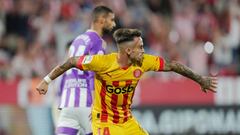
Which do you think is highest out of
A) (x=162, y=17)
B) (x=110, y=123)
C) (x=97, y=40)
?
(x=162, y=17)

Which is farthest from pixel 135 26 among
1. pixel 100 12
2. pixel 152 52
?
pixel 100 12

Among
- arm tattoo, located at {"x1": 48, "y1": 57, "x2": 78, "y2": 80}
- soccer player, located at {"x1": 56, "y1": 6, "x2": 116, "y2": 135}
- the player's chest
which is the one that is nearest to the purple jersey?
soccer player, located at {"x1": 56, "y1": 6, "x2": 116, "y2": 135}

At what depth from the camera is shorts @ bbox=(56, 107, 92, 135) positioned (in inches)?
441

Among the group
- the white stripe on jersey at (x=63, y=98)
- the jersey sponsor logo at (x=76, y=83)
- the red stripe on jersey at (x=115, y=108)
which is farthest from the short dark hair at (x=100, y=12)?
the red stripe on jersey at (x=115, y=108)

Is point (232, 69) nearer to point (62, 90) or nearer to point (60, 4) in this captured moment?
point (60, 4)

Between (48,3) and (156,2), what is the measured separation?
7.34ft

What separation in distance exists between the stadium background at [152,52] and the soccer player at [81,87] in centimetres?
424

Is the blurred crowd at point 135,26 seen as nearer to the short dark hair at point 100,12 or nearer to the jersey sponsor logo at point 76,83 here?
the jersey sponsor logo at point 76,83

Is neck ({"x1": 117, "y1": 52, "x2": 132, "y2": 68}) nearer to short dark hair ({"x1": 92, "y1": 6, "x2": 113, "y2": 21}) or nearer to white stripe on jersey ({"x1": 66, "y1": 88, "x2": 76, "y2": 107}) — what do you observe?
short dark hair ({"x1": 92, "y1": 6, "x2": 113, "y2": 21})

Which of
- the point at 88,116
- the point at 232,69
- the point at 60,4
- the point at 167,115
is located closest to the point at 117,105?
the point at 88,116

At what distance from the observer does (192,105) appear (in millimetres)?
15906

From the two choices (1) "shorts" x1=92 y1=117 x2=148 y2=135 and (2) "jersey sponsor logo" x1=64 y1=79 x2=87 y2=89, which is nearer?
(1) "shorts" x1=92 y1=117 x2=148 y2=135

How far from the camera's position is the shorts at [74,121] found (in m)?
11.2

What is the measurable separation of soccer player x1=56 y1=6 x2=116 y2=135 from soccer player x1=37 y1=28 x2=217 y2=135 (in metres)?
1.25
